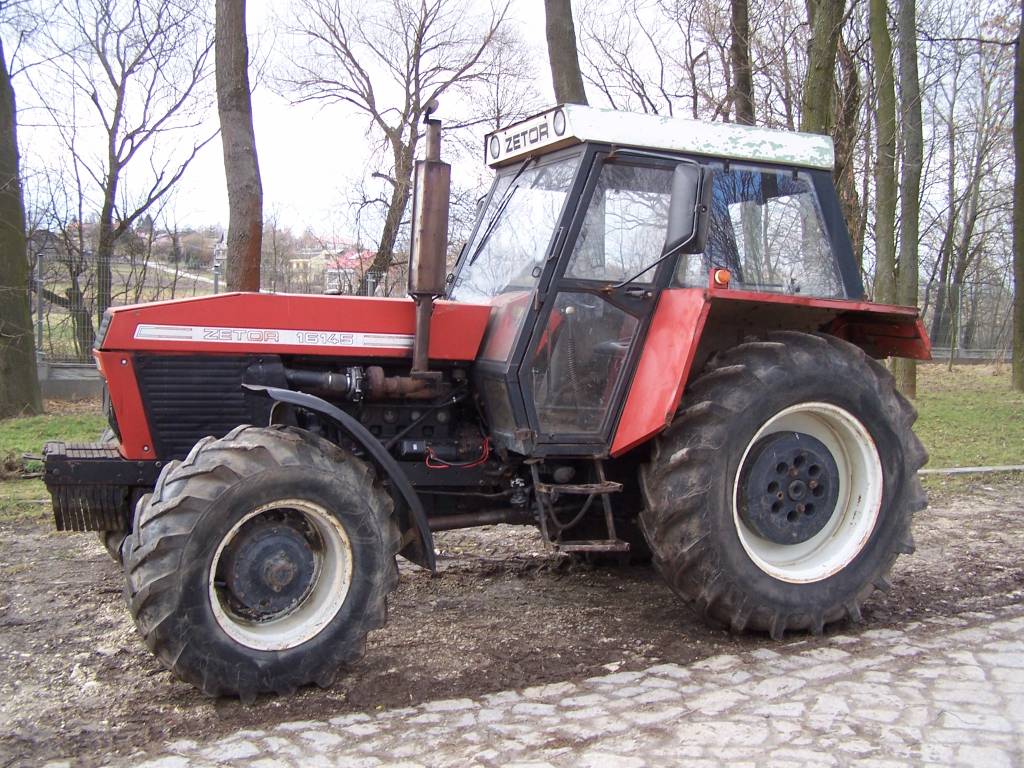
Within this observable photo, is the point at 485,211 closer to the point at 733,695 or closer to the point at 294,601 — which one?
the point at 294,601

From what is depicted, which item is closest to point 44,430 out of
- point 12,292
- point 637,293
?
point 12,292

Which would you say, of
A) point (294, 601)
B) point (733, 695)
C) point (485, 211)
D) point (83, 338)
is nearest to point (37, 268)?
point (83, 338)

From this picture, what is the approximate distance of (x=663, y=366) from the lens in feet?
15.1

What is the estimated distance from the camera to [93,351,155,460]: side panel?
14.4 feet

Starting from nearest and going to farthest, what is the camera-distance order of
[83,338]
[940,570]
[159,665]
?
[159,665] < [940,570] < [83,338]

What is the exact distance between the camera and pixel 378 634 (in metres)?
4.73

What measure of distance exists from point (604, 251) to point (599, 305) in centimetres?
26

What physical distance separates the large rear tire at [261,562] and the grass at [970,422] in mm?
7079

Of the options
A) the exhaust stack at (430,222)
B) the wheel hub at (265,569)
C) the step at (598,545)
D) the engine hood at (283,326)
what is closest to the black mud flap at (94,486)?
the engine hood at (283,326)

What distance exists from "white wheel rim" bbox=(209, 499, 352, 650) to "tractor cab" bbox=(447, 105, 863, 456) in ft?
3.42

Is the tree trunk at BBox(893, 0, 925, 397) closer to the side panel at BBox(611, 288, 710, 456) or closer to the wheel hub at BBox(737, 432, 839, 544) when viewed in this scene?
the wheel hub at BBox(737, 432, 839, 544)

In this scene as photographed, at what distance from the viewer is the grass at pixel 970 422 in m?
10.1

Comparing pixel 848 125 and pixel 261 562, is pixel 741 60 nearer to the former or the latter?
pixel 848 125

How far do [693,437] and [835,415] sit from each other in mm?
840
